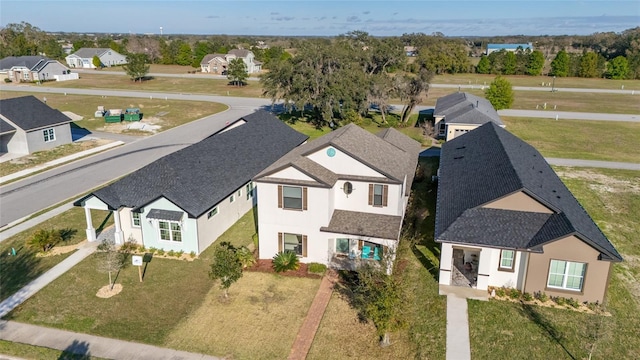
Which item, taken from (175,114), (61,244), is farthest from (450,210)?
(175,114)

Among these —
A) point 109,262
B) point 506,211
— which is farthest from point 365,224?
point 109,262

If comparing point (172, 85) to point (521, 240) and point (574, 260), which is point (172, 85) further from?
point (574, 260)

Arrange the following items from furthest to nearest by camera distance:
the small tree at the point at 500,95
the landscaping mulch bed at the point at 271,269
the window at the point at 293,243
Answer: the small tree at the point at 500,95
the window at the point at 293,243
the landscaping mulch bed at the point at 271,269

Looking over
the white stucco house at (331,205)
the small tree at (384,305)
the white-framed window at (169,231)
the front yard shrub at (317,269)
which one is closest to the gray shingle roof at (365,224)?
the white stucco house at (331,205)

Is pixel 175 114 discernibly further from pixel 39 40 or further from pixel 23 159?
pixel 39 40

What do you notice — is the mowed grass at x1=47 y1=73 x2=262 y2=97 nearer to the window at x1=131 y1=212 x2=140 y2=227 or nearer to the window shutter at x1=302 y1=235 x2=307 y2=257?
the window at x1=131 y1=212 x2=140 y2=227

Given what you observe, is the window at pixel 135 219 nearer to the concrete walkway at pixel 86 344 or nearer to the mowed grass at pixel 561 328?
the concrete walkway at pixel 86 344
